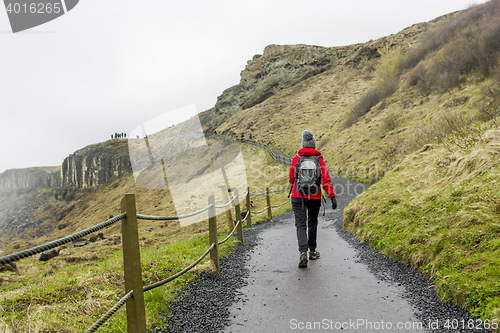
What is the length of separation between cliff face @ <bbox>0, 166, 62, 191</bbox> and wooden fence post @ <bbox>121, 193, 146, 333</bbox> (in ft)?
354

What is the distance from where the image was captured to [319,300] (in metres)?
3.88

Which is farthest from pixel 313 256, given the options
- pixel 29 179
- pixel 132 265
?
pixel 29 179

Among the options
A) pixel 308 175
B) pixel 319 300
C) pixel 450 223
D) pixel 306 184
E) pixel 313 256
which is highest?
pixel 308 175

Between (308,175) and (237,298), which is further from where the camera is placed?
(308,175)

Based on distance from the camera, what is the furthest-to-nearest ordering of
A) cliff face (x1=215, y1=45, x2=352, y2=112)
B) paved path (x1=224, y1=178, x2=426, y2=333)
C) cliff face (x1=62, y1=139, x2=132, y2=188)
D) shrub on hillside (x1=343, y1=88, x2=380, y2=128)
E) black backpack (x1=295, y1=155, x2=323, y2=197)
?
1. cliff face (x1=62, y1=139, x2=132, y2=188)
2. cliff face (x1=215, y1=45, x2=352, y2=112)
3. shrub on hillside (x1=343, y1=88, x2=380, y2=128)
4. black backpack (x1=295, y1=155, x2=323, y2=197)
5. paved path (x1=224, y1=178, x2=426, y2=333)

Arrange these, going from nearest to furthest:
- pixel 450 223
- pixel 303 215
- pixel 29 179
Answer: pixel 450 223 → pixel 303 215 → pixel 29 179

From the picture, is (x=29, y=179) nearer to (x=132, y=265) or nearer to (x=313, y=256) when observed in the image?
(x=313, y=256)

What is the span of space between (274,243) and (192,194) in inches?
1001

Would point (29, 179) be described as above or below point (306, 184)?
above

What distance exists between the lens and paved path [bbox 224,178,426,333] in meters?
3.24

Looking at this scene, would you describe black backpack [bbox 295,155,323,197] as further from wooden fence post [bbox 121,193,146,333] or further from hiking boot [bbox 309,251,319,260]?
wooden fence post [bbox 121,193,146,333]

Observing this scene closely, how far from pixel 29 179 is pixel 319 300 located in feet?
451

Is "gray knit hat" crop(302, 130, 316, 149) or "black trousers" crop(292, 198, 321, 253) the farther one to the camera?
"gray knit hat" crop(302, 130, 316, 149)

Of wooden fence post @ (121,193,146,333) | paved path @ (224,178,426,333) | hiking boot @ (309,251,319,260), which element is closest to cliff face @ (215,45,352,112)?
hiking boot @ (309,251,319,260)
